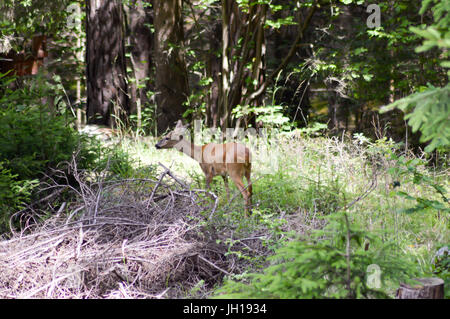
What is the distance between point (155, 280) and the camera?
3.62 m

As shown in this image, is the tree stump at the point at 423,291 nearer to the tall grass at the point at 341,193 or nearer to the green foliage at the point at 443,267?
the green foliage at the point at 443,267

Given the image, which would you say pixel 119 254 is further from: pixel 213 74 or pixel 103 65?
pixel 213 74

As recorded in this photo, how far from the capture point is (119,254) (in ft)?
12.3

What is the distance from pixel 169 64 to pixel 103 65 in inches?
76.8

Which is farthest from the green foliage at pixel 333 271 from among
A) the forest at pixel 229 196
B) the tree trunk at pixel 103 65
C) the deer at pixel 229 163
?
the tree trunk at pixel 103 65

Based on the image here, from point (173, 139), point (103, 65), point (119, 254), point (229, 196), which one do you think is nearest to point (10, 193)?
point (119, 254)

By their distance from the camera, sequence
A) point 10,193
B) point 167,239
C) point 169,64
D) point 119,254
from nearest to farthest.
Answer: point 119,254, point 167,239, point 10,193, point 169,64

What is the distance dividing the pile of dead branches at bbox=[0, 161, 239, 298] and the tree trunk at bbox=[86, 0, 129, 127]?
4.91m

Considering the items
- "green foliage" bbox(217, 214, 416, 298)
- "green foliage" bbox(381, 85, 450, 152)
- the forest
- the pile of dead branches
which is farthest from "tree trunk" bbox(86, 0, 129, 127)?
"green foliage" bbox(381, 85, 450, 152)

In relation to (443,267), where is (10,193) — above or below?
above

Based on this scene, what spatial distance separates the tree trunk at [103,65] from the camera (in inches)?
362

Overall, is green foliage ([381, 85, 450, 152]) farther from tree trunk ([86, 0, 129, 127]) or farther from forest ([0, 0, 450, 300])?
tree trunk ([86, 0, 129, 127])

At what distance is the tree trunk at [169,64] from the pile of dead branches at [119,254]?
643 centimetres
